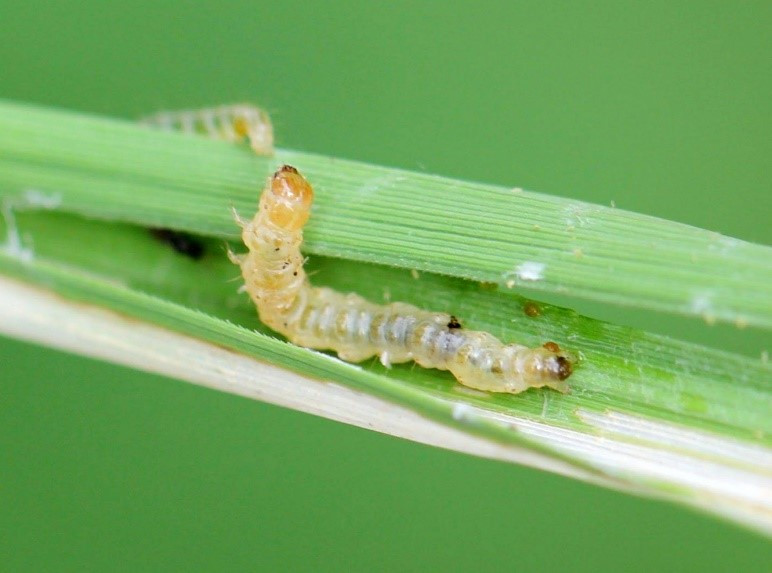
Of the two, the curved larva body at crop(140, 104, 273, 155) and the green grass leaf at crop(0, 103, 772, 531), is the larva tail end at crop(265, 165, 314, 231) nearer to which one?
the green grass leaf at crop(0, 103, 772, 531)

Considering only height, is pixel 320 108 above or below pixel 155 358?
above

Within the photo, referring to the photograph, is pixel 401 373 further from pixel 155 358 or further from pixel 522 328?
pixel 155 358

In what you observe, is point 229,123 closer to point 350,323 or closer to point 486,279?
point 350,323

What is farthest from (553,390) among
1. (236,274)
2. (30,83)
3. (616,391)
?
(30,83)

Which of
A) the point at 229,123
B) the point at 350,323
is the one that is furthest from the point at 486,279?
the point at 229,123

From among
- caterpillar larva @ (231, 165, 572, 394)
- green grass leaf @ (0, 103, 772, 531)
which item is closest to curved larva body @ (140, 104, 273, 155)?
green grass leaf @ (0, 103, 772, 531)

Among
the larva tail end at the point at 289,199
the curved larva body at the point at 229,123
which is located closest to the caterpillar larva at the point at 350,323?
the larva tail end at the point at 289,199
